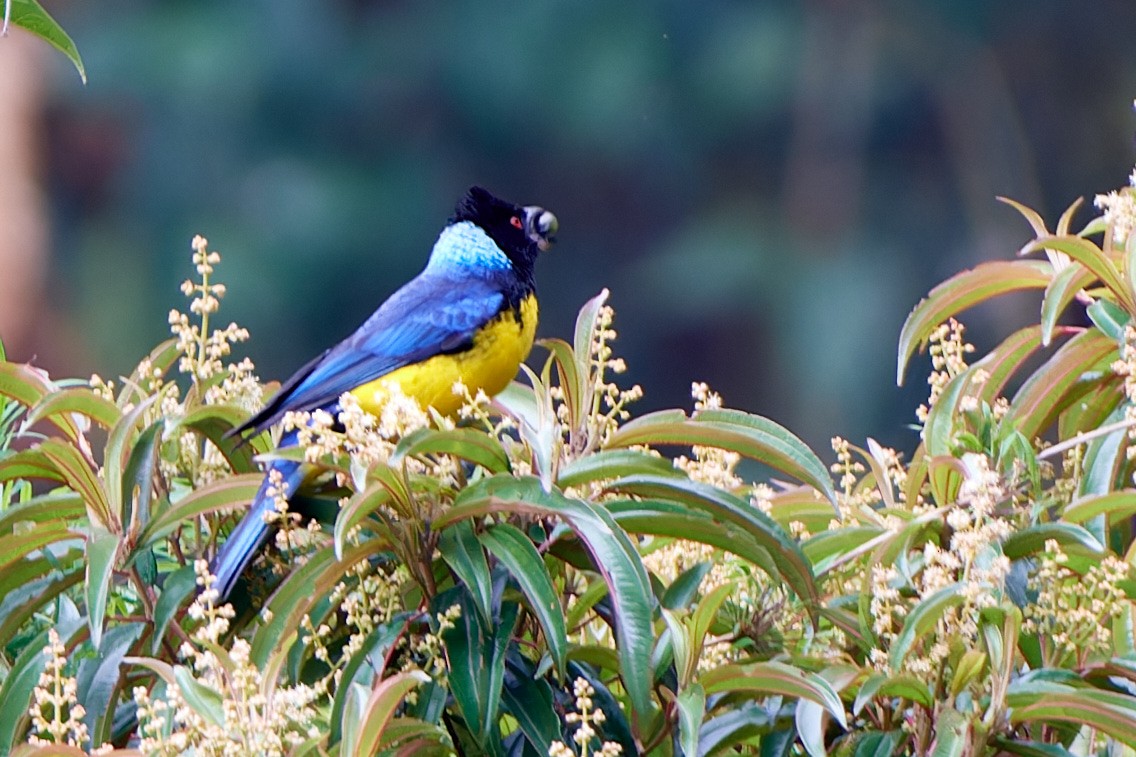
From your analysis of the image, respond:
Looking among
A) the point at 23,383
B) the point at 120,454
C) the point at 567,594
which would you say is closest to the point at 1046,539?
the point at 567,594

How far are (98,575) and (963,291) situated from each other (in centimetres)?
101

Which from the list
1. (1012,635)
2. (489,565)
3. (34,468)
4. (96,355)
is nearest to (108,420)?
(34,468)

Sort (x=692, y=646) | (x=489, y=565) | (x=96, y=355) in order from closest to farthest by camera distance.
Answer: (x=692, y=646), (x=489, y=565), (x=96, y=355)

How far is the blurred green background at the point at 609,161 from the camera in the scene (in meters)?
7.99

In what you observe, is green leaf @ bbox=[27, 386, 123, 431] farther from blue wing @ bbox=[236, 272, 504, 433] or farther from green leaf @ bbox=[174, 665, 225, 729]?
blue wing @ bbox=[236, 272, 504, 433]

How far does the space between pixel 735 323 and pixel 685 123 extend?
121 centimetres

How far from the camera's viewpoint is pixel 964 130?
27.0 feet

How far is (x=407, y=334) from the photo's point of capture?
286cm

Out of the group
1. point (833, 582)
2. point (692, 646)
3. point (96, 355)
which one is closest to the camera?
point (692, 646)

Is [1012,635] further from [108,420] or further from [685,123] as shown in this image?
[685,123]

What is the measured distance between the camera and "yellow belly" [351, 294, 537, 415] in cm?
280

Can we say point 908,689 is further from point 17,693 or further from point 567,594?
point 17,693

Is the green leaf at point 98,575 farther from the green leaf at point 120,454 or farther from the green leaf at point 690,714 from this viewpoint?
the green leaf at point 690,714

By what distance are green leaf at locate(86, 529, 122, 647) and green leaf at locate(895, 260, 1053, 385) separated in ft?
2.84
